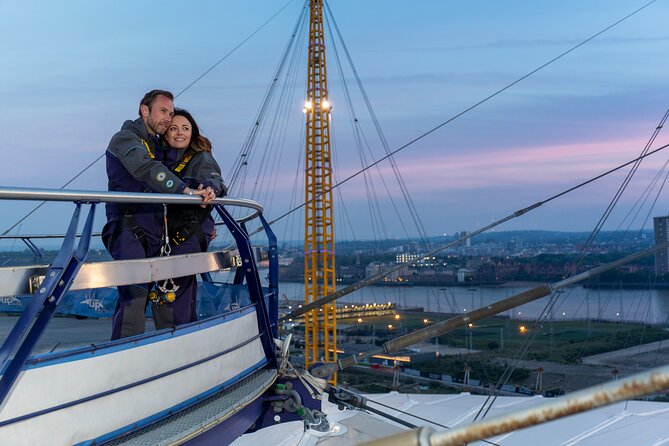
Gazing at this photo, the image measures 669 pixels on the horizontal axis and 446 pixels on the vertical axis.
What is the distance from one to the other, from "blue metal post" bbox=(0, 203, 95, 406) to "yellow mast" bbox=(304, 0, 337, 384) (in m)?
24.3

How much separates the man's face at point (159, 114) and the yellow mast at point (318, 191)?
22.9 metres

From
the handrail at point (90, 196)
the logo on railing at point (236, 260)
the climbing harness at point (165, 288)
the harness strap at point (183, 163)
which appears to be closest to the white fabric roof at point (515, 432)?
the logo on railing at point (236, 260)

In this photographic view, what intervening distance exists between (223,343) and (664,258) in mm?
7107

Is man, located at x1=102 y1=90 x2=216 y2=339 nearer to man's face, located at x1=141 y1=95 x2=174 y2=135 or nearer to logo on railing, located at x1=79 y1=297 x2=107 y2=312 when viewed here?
man's face, located at x1=141 y1=95 x2=174 y2=135

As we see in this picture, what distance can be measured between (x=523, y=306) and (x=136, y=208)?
1501 inches

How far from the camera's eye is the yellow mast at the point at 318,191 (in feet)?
91.1

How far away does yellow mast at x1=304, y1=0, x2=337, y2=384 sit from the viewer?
2777 cm

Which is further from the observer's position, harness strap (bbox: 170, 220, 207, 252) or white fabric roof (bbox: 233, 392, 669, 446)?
white fabric roof (bbox: 233, 392, 669, 446)

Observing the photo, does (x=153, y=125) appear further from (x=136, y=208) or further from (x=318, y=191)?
(x=318, y=191)

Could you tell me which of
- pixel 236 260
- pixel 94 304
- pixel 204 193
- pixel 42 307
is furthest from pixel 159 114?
pixel 94 304

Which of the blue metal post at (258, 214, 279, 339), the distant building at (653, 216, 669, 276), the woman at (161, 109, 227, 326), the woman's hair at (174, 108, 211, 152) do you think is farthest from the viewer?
the distant building at (653, 216, 669, 276)

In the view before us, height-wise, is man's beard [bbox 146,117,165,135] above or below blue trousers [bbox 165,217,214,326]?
above

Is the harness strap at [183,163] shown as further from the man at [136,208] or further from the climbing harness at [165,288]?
the climbing harness at [165,288]

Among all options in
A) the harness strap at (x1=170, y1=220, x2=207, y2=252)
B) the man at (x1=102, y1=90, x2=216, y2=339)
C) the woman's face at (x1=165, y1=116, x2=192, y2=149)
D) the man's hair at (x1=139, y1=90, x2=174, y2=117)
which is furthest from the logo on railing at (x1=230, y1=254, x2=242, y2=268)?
the man's hair at (x1=139, y1=90, x2=174, y2=117)
